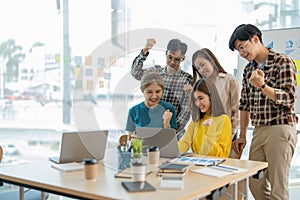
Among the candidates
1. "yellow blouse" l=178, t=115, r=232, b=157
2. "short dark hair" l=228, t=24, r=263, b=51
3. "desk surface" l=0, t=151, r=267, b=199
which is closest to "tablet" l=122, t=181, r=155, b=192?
"desk surface" l=0, t=151, r=267, b=199

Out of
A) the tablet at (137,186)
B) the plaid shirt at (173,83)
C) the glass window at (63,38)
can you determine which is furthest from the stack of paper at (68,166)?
the glass window at (63,38)

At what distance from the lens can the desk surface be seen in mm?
1620

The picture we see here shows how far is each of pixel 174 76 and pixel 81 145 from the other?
0.88 metres

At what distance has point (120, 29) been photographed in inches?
147

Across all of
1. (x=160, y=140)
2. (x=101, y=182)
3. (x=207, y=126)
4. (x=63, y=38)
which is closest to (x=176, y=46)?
(x=207, y=126)

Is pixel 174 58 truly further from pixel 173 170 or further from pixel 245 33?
pixel 173 170

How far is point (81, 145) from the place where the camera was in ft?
7.35

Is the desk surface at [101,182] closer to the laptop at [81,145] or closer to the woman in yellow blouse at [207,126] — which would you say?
the laptop at [81,145]

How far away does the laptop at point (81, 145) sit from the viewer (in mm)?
2170

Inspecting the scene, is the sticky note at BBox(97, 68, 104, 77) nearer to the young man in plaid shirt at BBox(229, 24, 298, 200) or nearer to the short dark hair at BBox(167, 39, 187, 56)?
the short dark hair at BBox(167, 39, 187, 56)

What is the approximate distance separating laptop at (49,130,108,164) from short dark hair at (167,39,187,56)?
78 cm

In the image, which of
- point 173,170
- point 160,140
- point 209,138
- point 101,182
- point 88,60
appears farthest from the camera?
point 88,60

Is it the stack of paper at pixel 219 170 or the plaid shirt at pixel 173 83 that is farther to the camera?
the plaid shirt at pixel 173 83

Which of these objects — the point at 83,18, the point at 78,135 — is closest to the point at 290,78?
the point at 78,135
